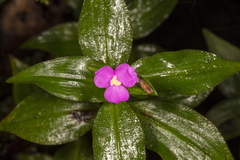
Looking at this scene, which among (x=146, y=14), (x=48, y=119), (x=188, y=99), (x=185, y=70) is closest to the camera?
(x=185, y=70)

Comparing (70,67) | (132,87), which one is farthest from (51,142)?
(132,87)

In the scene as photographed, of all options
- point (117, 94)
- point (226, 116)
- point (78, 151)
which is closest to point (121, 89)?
point (117, 94)

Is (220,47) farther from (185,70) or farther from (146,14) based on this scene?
(185,70)

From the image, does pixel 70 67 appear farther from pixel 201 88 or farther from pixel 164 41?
pixel 164 41

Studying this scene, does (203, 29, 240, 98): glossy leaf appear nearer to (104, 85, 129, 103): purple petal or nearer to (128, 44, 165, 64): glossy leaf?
(128, 44, 165, 64): glossy leaf

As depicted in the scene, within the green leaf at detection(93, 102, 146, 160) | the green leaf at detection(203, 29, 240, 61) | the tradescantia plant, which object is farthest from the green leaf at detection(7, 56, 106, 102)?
the green leaf at detection(203, 29, 240, 61)

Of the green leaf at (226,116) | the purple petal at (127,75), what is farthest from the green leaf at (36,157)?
the green leaf at (226,116)
